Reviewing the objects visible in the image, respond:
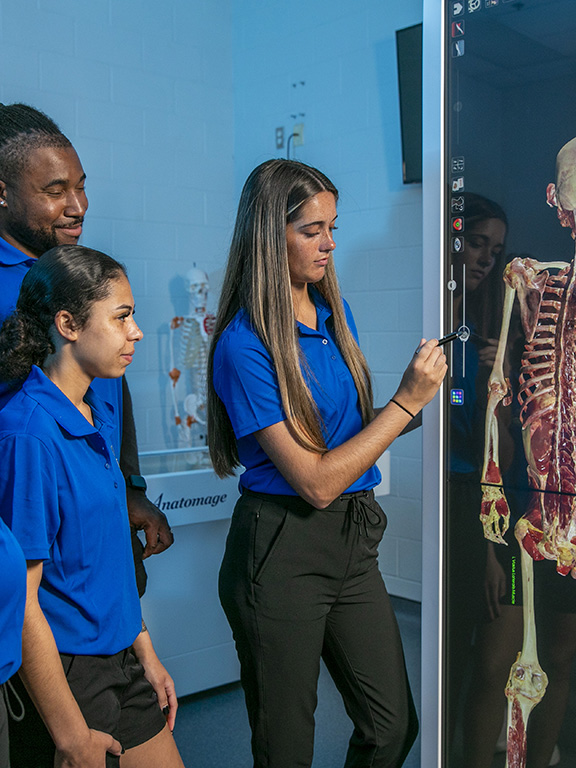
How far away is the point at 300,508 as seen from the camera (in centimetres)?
143

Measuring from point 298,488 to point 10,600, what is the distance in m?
0.55

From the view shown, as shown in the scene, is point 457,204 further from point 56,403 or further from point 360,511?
point 56,403

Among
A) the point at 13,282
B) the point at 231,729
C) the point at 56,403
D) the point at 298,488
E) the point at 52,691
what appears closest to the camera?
the point at 52,691

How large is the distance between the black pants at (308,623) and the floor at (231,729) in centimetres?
76

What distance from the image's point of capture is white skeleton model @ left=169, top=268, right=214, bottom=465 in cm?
342

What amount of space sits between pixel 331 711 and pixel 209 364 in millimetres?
1455

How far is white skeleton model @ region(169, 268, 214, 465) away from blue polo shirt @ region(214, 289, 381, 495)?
187 cm

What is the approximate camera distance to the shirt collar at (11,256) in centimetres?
150

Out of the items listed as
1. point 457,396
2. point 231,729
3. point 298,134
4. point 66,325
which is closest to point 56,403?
point 66,325

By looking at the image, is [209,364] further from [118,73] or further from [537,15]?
[118,73]

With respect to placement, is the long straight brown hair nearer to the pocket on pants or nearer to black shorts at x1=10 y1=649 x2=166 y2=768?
the pocket on pants

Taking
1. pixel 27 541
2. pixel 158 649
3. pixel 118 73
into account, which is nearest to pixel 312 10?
pixel 118 73

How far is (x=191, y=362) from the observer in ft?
11.7

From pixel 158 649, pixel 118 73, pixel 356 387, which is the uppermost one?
pixel 118 73
